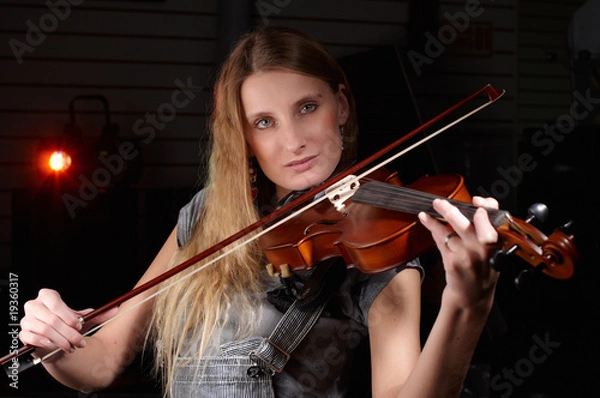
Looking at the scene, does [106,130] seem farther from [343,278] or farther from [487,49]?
[487,49]

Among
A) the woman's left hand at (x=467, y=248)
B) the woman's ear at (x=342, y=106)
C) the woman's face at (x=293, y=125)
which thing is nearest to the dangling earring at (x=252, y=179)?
the woman's face at (x=293, y=125)

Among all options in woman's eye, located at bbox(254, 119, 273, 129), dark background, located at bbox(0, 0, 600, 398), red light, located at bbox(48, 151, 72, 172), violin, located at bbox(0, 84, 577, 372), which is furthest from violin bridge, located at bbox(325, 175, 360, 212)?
red light, located at bbox(48, 151, 72, 172)

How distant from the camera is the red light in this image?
2785 millimetres

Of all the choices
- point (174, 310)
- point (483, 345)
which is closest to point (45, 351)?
point (174, 310)

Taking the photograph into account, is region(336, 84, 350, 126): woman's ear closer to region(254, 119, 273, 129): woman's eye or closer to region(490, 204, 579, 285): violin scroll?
region(254, 119, 273, 129): woman's eye

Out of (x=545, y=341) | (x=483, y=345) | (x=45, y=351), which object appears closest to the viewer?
(x=45, y=351)

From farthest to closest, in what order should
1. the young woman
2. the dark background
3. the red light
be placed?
the red light
the dark background
the young woman

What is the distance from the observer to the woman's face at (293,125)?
1.58 meters

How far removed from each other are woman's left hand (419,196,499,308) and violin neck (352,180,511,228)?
0.7 inches

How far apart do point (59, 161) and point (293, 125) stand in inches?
58.0

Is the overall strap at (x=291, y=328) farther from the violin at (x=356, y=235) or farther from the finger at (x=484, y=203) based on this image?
the finger at (x=484, y=203)

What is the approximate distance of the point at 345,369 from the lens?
1.58 m

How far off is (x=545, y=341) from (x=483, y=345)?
0.71ft

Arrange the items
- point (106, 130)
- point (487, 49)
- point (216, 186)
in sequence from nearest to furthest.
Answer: point (216, 186) → point (106, 130) → point (487, 49)
